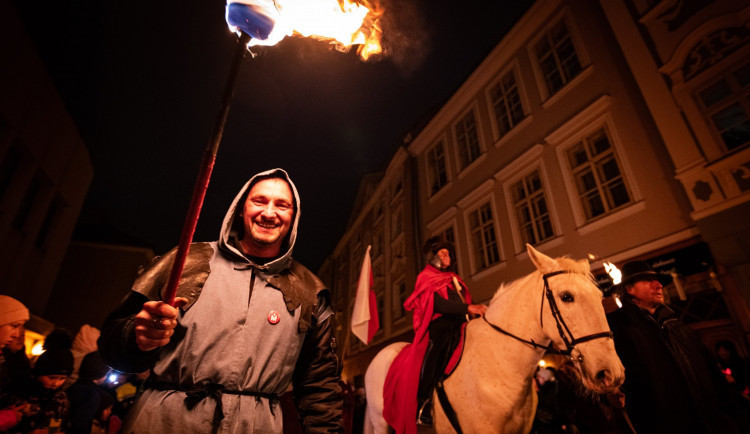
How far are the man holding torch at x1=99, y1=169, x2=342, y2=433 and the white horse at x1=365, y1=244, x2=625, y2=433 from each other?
7.32 ft

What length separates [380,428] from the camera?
4883 mm

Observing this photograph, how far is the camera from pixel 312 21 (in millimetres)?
2354

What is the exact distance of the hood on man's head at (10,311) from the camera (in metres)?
3.59

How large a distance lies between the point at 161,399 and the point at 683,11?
37.9 ft

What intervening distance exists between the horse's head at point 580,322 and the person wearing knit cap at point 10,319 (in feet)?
18.1

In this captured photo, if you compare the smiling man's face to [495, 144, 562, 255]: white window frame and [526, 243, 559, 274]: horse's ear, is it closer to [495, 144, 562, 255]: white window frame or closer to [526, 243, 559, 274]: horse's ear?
[526, 243, 559, 274]: horse's ear

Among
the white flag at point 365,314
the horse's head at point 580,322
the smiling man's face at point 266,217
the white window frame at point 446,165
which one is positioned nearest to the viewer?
the smiling man's face at point 266,217

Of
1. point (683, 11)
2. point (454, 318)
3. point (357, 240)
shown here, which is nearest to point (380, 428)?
point (454, 318)

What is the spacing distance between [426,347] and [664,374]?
2.48 meters

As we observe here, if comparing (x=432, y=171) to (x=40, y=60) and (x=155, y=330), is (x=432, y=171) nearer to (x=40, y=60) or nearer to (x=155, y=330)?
(x=40, y=60)

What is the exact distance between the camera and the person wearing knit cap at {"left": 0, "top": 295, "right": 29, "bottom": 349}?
3.56m

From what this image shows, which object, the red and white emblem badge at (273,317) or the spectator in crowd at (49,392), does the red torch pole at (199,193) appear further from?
the spectator in crowd at (49,392)

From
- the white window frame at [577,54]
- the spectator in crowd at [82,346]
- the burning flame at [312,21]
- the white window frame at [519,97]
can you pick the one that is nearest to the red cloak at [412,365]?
the burning flame at [312,21]

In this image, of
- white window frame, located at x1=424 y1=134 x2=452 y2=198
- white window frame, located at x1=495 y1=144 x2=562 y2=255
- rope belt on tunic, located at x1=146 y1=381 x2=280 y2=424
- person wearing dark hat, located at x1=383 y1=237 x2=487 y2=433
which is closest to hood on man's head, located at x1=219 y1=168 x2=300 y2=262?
rope belt on tunic, located at x1=146 y1=381 x2=280 y2=424
